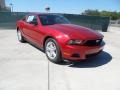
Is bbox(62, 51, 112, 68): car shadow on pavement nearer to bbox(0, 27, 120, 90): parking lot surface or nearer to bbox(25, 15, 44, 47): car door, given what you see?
bbox(0, 27, 120, 90): parking lot surface

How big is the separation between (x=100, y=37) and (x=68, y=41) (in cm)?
111

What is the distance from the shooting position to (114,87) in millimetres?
4387

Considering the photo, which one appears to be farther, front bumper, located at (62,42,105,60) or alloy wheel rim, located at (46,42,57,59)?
alloy wheel rim, located at (46,42,57,59)

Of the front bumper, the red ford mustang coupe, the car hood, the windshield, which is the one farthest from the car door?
the front bumper

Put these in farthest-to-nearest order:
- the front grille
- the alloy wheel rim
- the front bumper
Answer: the alloy wheel rim < the front grille < the front bumper

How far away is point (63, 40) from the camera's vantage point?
18.0ft

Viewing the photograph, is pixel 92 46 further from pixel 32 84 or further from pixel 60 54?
pixel 32 84

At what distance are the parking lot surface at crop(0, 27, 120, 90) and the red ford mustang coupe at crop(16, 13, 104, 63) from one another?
1.10 feet

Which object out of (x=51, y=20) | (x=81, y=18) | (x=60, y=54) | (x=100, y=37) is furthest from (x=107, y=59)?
(x=81, y=18)

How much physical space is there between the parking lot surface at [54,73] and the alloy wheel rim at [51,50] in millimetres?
216

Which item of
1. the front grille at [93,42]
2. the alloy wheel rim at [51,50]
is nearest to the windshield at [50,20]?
the alloy wheel rim at [51,50]

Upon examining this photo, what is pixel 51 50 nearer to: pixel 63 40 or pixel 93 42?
pixel 63 40

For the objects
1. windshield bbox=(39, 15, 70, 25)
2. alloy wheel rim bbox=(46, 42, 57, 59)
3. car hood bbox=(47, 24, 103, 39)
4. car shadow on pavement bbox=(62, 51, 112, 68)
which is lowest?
car shadow on pavement bbox=(62, 51, 112, 68)

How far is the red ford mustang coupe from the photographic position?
5453 millimetres
